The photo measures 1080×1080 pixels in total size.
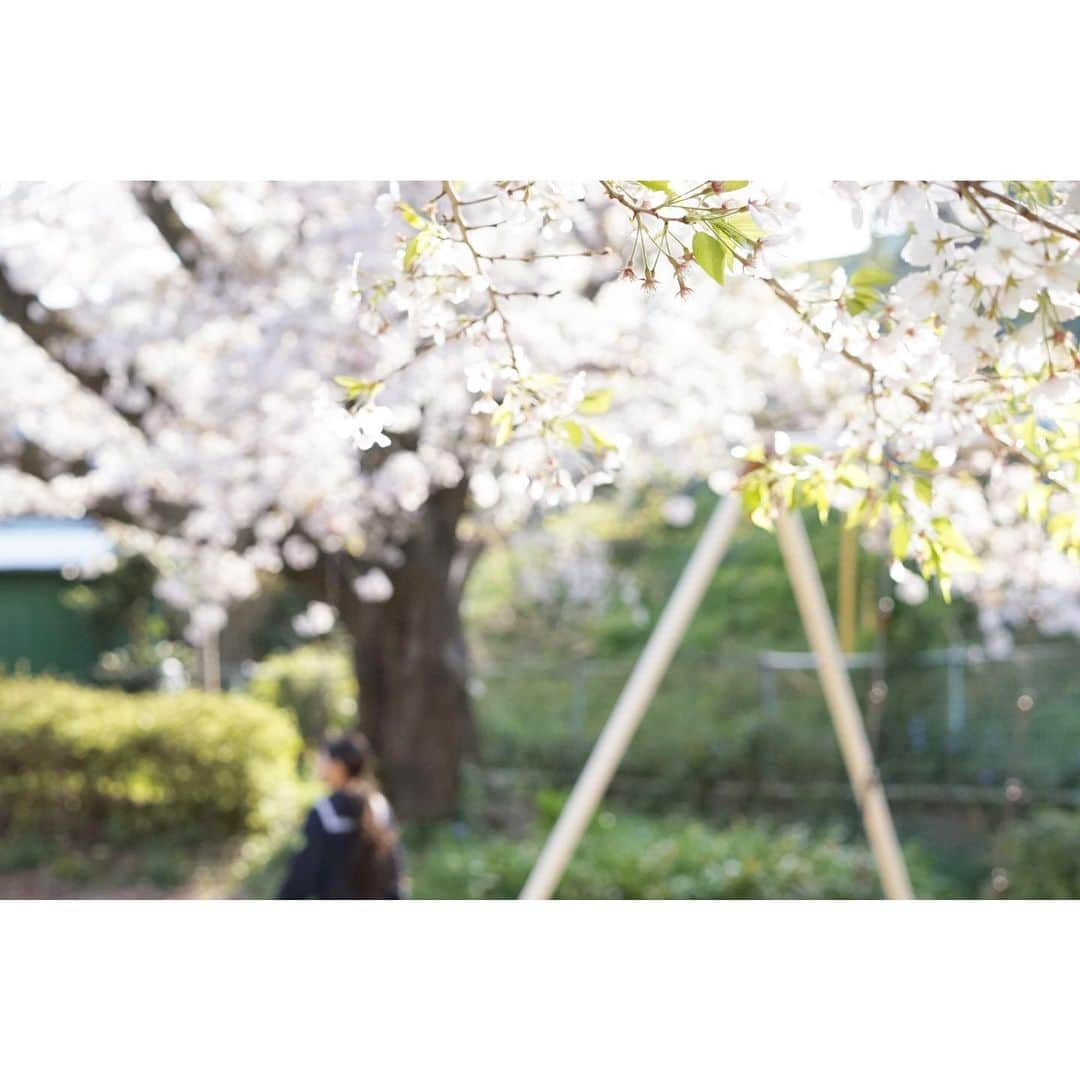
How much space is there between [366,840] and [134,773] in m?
2.84

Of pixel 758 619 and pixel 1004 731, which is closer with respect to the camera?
pixel 1004 731

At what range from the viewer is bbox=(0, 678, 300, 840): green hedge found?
5.54 metres

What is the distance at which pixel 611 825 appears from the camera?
17.3 feet

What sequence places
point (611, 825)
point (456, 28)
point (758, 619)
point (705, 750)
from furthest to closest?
point (758, 619), point (705, 750), point (611, 825), point (456, 28)

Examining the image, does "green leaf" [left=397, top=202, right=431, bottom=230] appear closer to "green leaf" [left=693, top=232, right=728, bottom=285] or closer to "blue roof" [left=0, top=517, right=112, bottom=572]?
"green leaf" [left=693, top=232, right=728, bottom=285]

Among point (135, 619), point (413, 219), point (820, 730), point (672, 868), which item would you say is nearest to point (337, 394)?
point (413, 219)

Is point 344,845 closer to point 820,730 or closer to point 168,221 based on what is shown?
point 168,221

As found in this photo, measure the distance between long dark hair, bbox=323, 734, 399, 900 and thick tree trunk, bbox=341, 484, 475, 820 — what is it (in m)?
2.38

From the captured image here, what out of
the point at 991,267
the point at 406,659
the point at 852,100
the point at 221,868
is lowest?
the point at 221,868

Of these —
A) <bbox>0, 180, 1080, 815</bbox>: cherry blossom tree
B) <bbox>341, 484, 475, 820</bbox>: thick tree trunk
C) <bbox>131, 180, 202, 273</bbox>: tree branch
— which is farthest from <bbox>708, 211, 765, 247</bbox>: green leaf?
<bbox>341, 484, 475, 820</bbox>: thick tree trunk

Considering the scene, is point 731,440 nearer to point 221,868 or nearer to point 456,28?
point 221,868

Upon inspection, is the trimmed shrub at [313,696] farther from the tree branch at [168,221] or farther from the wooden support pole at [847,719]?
the wooden support pole at [847,719]
